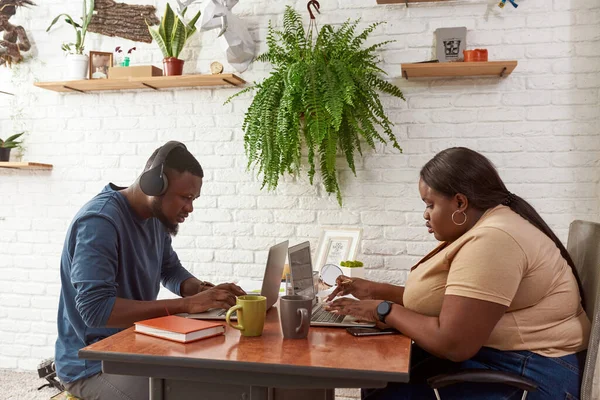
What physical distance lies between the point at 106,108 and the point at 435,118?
181cm

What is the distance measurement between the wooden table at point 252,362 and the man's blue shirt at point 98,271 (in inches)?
8.6

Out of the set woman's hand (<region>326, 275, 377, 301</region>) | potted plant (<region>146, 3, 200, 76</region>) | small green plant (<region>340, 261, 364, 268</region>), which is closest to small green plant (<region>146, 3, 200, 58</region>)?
potted plant (<region>146, 3, 200, 76</region>)

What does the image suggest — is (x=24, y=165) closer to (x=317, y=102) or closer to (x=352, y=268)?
(x=317, y=102)

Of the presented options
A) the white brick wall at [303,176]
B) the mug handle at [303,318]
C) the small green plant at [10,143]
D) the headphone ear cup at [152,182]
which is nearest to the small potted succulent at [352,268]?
the white brick wall at [303,176]

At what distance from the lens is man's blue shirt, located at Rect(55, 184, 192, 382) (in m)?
1.63

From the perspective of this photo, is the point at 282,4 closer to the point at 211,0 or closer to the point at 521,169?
the point at 211,0

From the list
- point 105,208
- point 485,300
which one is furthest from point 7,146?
point 485,300

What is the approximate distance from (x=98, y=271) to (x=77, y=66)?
1864 millimetres

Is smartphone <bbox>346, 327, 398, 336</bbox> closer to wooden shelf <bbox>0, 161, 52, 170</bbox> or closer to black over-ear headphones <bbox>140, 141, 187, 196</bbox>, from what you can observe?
black over-ear headphones <bbox>140, 141, 187, 196</bbox>

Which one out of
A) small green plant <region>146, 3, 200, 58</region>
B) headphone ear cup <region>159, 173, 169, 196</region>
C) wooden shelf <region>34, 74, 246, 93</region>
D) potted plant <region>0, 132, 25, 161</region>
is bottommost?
headphone ear cup <region>159, 173, 169, 196</region>

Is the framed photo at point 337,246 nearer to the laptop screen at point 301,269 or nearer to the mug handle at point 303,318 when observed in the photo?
the laptop screen at point 301,269

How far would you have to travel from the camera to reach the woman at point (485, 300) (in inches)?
56.1

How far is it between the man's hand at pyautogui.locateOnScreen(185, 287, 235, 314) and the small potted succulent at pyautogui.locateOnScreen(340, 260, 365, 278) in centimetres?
92

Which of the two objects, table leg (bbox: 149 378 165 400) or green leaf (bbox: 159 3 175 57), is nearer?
table leg (bbox: 149 378 165 400)
